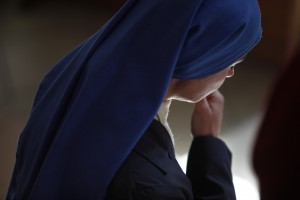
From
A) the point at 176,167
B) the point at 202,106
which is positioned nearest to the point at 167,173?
→ the point at 176,167

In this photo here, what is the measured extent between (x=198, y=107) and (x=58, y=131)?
348 mm

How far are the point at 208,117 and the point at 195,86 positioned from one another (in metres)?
0.19

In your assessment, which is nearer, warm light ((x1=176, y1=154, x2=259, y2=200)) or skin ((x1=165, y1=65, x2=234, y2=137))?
skin ((x1=165, y1=65, x2=234, y2=137))

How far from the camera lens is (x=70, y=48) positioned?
2729mm

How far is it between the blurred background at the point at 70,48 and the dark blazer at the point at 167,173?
1.99 feet

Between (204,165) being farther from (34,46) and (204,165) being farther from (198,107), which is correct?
(34,46)

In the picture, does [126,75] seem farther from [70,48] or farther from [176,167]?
[70,48]

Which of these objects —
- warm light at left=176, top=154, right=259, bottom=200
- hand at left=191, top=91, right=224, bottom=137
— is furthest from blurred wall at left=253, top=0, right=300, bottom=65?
hand at left=191, top=91, right=224, bottom=137

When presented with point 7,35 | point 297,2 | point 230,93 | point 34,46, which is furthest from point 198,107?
point 7,35

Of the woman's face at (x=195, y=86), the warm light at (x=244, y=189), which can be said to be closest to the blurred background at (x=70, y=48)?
the warm light at (x=244, y=189)

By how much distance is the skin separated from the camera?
882 mm

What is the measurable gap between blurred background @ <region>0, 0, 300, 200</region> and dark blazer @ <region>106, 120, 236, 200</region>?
1.99 feet

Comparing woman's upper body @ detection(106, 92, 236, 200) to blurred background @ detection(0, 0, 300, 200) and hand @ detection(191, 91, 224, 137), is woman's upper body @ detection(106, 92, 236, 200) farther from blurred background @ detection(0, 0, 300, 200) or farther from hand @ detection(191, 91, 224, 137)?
blurred background @ detection(0, 0, 300, 200)

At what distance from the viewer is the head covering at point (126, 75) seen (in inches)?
30.2
